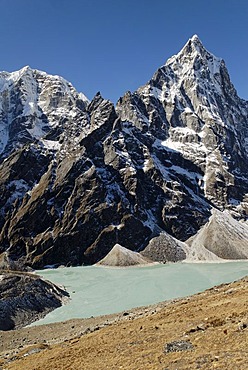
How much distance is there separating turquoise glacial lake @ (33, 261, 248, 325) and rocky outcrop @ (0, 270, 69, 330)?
242 centimetres

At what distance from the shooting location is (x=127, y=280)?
12144 centimetres

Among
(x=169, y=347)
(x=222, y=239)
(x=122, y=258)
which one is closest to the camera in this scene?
(x=169, y=347)

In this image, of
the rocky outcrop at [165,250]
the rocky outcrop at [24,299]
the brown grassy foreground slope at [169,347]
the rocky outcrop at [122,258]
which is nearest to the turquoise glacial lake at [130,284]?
the rocky outcrop at [24,299]

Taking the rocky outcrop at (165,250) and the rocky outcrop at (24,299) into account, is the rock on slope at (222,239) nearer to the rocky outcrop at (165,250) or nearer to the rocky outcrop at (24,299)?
the rocky outcrop at (165,250)

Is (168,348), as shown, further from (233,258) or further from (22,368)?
(233,258)

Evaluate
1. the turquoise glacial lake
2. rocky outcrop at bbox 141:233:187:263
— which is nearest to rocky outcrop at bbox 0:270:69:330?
the turquoise glacial lake

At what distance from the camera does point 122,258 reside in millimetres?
164500

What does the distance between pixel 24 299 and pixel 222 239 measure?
128 m

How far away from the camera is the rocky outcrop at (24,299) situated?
64188 mm

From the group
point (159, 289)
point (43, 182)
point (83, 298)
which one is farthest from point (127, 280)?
point (43, 182)

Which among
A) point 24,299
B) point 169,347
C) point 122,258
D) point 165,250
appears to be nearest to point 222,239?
point 165,250

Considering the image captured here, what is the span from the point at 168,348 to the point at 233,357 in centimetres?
481

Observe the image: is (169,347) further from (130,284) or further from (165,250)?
(165,250)

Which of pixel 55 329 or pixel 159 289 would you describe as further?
pixel 159 289
